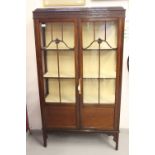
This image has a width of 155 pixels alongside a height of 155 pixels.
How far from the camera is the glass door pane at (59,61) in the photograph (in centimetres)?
238

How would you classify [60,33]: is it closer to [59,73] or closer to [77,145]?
[59,73]

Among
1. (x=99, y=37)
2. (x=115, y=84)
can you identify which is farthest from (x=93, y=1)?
(x=115, y=84)

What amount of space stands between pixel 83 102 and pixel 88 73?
0.35 meters

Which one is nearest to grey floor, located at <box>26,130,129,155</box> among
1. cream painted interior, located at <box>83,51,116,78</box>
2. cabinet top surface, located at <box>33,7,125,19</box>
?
cream painted interior, located at <box>83,51,116,78</box>

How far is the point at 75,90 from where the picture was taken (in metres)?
2.41

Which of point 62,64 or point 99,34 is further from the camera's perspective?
point 62,64

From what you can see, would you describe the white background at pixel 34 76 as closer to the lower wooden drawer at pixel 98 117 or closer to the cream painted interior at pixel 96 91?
the cream painted interior at pixel 96 91

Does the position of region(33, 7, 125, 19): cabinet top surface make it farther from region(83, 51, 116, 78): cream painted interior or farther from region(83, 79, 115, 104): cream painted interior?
region(83, 79, 115, 104): cream painted interior

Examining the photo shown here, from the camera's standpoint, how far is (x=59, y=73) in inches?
99.1
